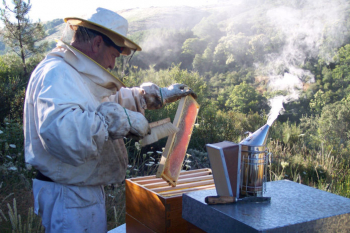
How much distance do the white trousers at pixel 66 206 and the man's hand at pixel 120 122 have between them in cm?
44

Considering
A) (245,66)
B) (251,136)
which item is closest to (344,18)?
(245,66)

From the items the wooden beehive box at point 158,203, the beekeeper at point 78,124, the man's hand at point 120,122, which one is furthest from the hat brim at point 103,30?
the wooden beehive box at point 158,203

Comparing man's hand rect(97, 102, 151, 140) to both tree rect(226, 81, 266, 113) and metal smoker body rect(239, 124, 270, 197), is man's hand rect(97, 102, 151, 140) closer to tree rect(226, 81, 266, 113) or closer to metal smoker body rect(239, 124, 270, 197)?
metal smoker body rect(239, 124, 270, 197)

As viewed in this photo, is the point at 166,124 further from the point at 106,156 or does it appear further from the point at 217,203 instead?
the point at 217,203

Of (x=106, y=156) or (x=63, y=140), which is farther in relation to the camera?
(x=106, y=156)

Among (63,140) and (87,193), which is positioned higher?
(63,140)

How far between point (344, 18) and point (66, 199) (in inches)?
594

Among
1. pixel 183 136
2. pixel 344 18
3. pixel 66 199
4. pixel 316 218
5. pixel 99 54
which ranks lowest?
pixel 66 199

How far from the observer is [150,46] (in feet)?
72.3

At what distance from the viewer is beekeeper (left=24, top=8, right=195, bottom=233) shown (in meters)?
1.31

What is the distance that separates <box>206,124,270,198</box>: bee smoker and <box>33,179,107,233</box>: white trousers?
0.82 metres

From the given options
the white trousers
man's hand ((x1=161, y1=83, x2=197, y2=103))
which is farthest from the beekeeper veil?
the white trousers

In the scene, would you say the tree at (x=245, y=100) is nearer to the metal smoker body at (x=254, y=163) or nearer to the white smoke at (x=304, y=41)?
the white smoke at (x=304, y=41)

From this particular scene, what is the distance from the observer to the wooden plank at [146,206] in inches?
62.9
